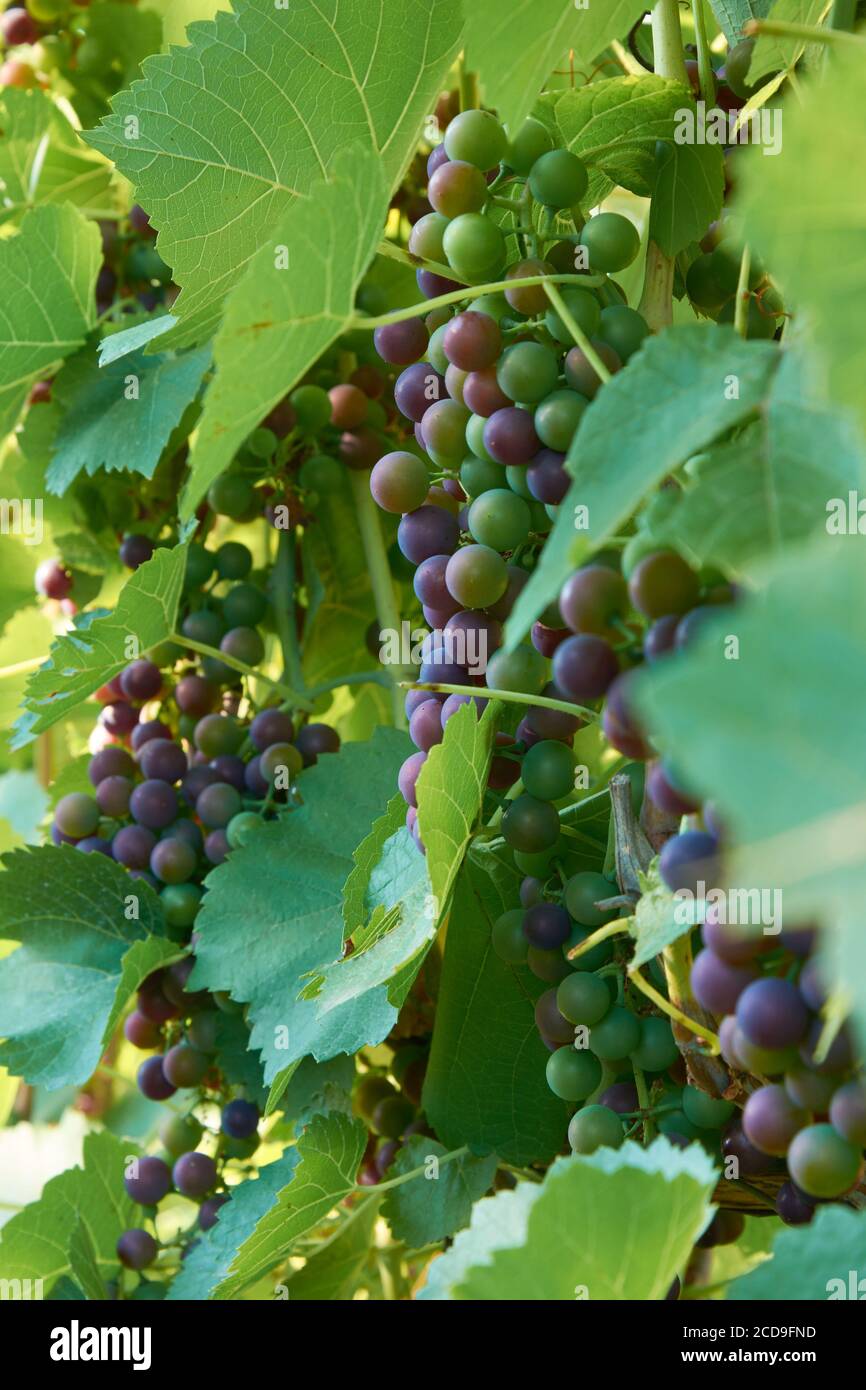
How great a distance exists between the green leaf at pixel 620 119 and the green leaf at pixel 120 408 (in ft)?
1.18

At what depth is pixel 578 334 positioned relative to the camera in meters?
0.59

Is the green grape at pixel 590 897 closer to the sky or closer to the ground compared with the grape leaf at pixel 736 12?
closer to the ground

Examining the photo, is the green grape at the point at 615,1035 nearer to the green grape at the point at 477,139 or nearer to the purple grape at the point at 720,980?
the purple grape at the point at 720,980

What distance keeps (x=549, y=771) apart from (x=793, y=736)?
399 millimetres

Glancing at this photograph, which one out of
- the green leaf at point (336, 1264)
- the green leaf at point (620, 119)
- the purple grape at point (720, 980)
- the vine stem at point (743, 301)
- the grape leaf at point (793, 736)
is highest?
the green leaf at point (620, 119)

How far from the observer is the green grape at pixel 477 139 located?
2.16 feet

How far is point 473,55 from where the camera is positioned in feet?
1.91

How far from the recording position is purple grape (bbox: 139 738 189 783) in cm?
101

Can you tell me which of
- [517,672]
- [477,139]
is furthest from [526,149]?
[517,672]

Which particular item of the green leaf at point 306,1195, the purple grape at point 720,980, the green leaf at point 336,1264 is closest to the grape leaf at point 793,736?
the purple grape at point 720,980

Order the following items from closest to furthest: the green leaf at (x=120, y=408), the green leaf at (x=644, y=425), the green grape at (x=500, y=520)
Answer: the green leaf at (x=644, y=425) → the green grape at (x=500, y=520) → the green leaf at (x=120, y=408)

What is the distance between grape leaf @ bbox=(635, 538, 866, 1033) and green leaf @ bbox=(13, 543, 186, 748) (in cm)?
65

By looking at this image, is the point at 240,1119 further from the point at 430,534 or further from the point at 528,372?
the point at 528,372
